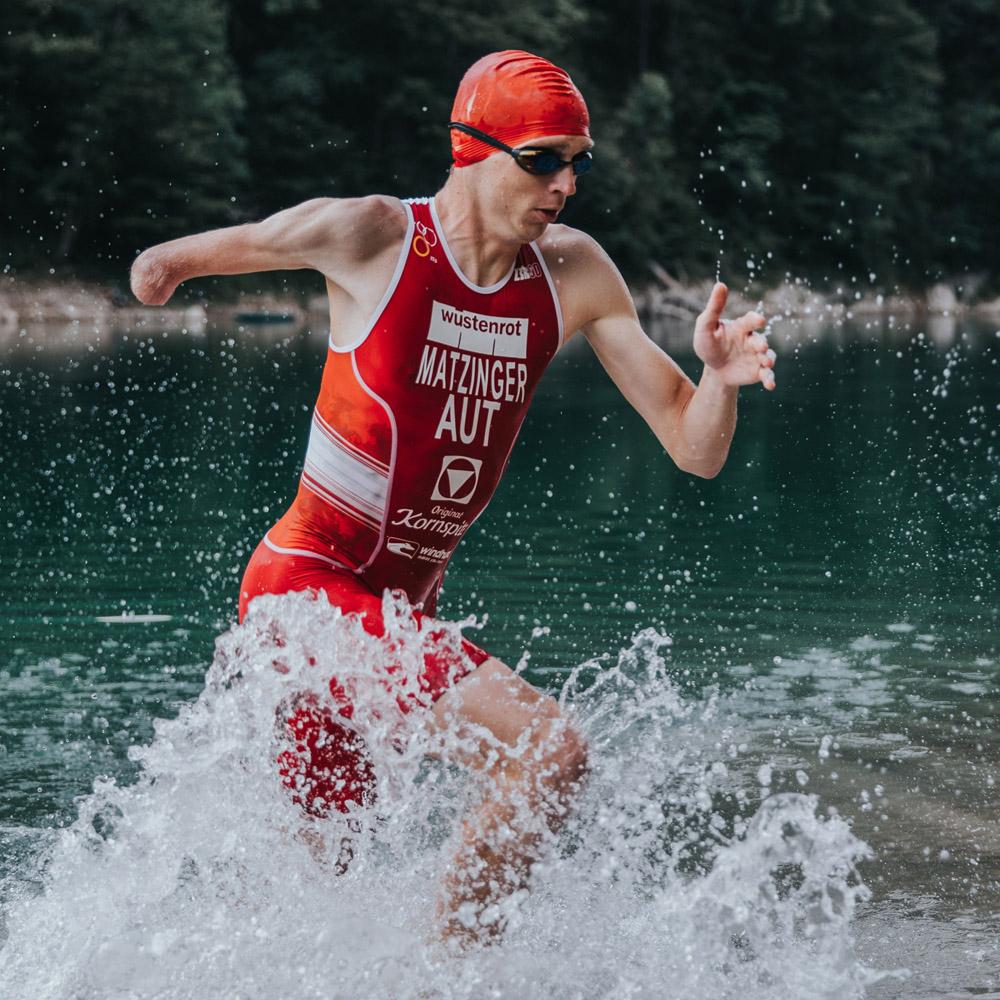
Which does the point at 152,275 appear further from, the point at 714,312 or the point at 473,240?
the point at 714,312

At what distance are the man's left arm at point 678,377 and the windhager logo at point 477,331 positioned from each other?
0.26 m

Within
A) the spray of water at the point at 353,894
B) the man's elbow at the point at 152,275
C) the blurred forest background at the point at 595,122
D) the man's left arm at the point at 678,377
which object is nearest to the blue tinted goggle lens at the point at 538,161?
the man's left arm at the point at 678,377

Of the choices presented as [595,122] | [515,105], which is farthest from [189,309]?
[515,105]

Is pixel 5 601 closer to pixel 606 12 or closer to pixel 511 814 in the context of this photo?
pixel 511 814

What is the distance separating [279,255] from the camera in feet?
13.5

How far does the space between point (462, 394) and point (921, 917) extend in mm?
1793

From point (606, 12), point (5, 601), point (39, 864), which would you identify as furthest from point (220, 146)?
point (39, 864)

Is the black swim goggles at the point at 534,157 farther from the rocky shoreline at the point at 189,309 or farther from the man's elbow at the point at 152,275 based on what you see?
the rocky shoreline at the point at 189,309

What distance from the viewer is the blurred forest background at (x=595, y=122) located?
1580 inches

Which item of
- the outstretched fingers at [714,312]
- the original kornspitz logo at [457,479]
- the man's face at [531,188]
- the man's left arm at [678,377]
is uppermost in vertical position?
the man's face at [531,188]

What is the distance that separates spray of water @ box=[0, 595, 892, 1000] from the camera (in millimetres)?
3930

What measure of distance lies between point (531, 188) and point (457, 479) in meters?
0.69

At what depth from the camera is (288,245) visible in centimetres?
409

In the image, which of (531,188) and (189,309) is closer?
(531,188)
